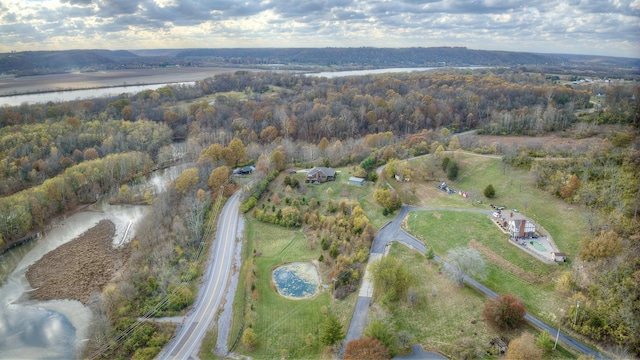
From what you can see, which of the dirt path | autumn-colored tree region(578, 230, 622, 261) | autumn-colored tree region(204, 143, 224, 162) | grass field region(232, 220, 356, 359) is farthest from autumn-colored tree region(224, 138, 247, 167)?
autumn-colored tree region(578, 230, 622, 261)

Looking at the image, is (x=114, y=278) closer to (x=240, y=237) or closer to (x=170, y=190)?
(x=240, y=237)

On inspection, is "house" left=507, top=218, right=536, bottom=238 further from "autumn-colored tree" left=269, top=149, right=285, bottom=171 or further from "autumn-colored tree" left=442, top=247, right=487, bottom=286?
"autumn-colored tree" left=269, top=149, right=285, bottom=171

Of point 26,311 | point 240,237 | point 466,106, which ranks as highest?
point 466,106

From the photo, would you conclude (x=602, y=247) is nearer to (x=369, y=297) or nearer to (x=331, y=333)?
(x=369, y=297)

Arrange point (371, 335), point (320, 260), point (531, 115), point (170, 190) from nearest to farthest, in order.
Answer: point (371, 335), point (320, 260), point (170, 190), point (531, 115)

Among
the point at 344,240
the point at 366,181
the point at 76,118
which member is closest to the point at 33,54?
the point at 76,118

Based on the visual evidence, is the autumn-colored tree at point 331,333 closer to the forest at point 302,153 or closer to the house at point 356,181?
the forest at point 302,153

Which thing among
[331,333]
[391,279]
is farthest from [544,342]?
[331,333]
